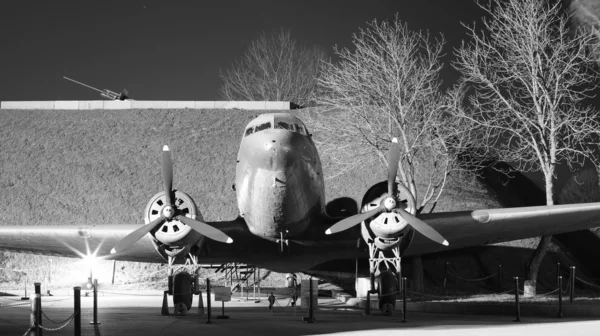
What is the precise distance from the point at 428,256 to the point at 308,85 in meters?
40.4

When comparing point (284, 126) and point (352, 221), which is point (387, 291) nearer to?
point (352, 221)

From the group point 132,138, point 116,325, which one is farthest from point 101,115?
point 116,325

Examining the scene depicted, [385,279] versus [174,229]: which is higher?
[174,229]

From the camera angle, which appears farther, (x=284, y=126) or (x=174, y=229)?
(x=174, y=229)

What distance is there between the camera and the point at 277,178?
20.2 meters

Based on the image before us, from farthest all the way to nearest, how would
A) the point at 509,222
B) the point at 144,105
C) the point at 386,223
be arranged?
the point at 144,105
the point at 509,222
the point at 386,223

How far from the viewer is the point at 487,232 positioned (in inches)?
977

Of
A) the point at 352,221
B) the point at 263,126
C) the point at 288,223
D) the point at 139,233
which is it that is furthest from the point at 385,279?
the point at 139,233

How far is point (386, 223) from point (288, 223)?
2963mm

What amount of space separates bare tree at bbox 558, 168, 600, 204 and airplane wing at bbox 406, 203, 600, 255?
23.7 meters

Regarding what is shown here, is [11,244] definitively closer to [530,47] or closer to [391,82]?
[391,82]

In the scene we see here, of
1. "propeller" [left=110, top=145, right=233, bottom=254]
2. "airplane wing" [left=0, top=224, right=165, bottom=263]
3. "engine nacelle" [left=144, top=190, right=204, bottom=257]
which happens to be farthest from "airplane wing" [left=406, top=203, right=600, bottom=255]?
"airplane wing" [left=0, top=224, right=165, bottom=263]

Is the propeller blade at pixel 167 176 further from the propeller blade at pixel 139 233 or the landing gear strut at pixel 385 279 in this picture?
the landing gear strut at pixel 385 279

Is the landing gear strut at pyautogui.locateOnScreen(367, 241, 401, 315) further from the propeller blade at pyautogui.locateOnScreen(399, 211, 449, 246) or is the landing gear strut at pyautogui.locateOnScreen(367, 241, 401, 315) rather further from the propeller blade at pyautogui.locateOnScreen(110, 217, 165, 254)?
the propeller blade at pyautogui.locateOnScreen(110, 217, 165, 254)
